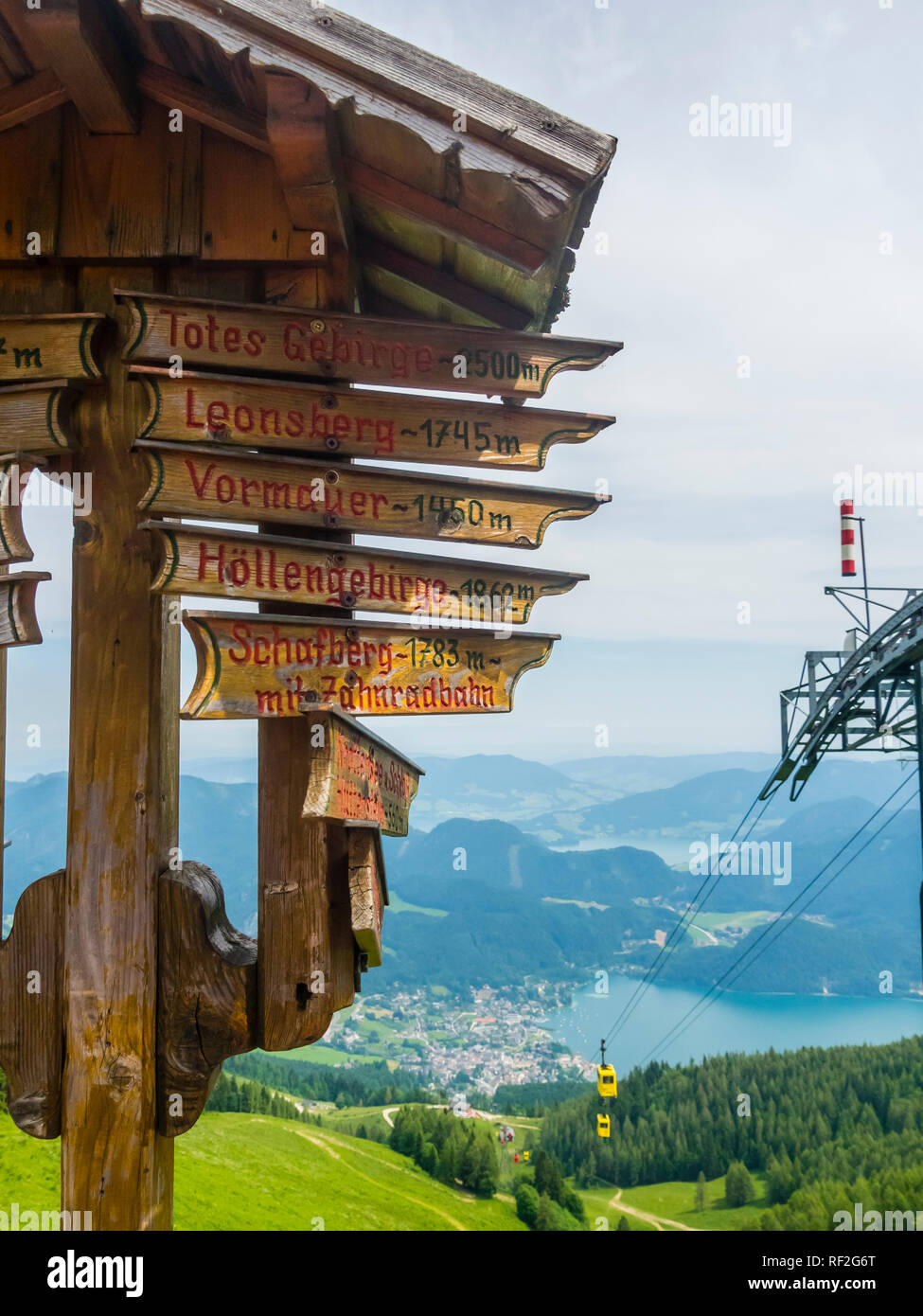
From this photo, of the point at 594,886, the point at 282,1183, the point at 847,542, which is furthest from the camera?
the point at 594,886

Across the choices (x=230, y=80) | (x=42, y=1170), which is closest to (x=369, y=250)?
(x=230, y=80)

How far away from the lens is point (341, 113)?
7.97 ft

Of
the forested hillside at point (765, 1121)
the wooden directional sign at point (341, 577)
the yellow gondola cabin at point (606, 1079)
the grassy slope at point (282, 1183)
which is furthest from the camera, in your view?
the forested hillside at point (765, 1121)

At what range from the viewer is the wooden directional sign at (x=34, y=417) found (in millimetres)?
2682

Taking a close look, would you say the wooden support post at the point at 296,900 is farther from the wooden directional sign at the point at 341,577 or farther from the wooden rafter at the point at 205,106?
the wooden rafter at the point at 205,106

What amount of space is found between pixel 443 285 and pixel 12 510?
146cm

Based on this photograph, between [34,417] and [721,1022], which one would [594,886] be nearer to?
[721,1022]

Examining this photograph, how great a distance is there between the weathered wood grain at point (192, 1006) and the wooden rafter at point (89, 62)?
214 cm

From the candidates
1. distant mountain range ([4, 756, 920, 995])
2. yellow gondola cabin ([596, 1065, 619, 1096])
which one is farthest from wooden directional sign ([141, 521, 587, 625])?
distant mountain range ([4, 756, 920, 995])

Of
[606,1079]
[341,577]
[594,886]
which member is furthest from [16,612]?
[594,886]

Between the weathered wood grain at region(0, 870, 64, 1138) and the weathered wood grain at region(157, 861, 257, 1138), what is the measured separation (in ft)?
0.94

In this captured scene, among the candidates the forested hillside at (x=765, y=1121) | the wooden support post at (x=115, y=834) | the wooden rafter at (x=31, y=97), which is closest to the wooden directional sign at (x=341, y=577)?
the wooden support post at (x=115, y=834)

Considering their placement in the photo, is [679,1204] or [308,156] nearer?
[308,156]

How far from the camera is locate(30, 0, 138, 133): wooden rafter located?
239 centimetres
